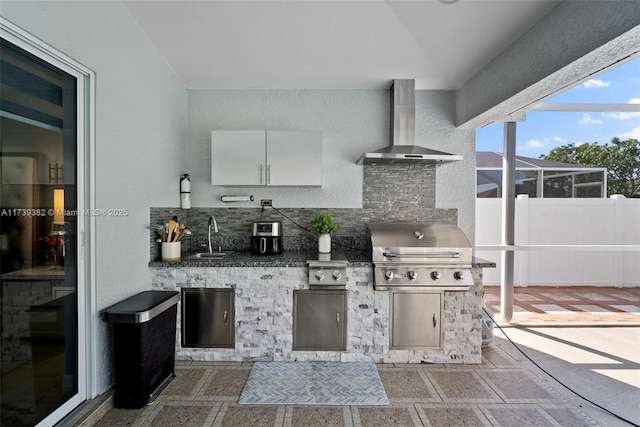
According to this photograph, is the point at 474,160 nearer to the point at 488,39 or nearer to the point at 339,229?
the point at 488,39

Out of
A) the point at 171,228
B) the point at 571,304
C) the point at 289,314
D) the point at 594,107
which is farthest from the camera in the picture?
the point at 571,304

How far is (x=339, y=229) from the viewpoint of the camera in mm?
3801

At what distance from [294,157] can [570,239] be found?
144 inches

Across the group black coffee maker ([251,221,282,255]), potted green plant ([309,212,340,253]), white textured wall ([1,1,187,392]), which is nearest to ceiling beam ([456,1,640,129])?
potted green plant ([309,212,340,253])

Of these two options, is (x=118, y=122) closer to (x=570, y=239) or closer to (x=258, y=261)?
(x=258, y=261)

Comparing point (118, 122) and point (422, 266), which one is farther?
point (422, 266)

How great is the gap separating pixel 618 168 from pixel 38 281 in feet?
18.5

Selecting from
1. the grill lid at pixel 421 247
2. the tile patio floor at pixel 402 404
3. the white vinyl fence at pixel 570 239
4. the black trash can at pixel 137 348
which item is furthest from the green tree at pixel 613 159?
the black trash can at pixel 137 348

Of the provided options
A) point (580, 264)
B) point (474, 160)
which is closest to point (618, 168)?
point (580, 264)

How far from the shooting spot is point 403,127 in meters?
3.65

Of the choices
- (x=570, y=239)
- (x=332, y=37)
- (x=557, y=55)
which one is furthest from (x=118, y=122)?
(x=570, y=239)

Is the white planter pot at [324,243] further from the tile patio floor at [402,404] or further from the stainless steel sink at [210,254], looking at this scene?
the tile patio floor at [402,404]

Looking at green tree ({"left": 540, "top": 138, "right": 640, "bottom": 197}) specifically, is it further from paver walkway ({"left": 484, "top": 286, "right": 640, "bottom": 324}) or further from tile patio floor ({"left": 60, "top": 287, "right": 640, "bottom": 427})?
tile patio floor ({"left": 60, "top": 287, "right": 640, "bottom": 427})

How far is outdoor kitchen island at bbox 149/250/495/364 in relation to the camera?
3020 millimetres
